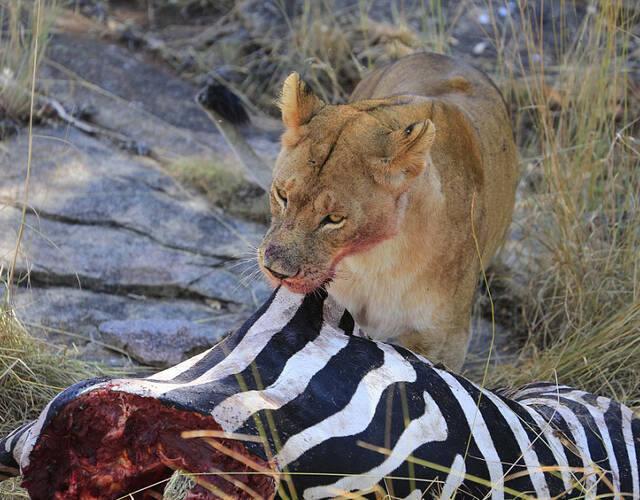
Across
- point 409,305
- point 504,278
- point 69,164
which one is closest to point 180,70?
point 69,164

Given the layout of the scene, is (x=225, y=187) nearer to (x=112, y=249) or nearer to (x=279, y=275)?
(x=112, y=249)

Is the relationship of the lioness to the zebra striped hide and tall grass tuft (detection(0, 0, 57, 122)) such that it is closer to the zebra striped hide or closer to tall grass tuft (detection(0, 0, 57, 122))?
the zebra striped hide

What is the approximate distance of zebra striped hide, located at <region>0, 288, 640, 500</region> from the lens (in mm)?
1492

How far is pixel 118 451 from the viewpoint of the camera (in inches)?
60.1

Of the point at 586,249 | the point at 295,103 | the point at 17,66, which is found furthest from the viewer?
the point at 17,66

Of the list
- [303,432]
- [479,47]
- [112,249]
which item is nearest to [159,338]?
[112,249]

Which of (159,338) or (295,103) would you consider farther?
(159,338)

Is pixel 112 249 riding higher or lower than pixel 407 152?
lower

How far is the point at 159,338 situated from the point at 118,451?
1383 mm

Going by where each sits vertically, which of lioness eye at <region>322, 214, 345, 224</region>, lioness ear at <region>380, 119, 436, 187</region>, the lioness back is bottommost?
the lioness back

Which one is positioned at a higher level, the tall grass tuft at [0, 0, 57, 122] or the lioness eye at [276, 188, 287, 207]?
the lioness eye at [276, 188, 287, 207]

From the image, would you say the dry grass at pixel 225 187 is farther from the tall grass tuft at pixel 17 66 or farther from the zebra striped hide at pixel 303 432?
the zebra striped hide at pixel 303 432

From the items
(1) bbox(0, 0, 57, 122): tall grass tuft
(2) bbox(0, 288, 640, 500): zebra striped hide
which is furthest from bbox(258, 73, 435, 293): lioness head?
(1) bbox(0, 0, 57, 122): tall grass tuft

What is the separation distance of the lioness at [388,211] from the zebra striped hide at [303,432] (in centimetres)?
20
